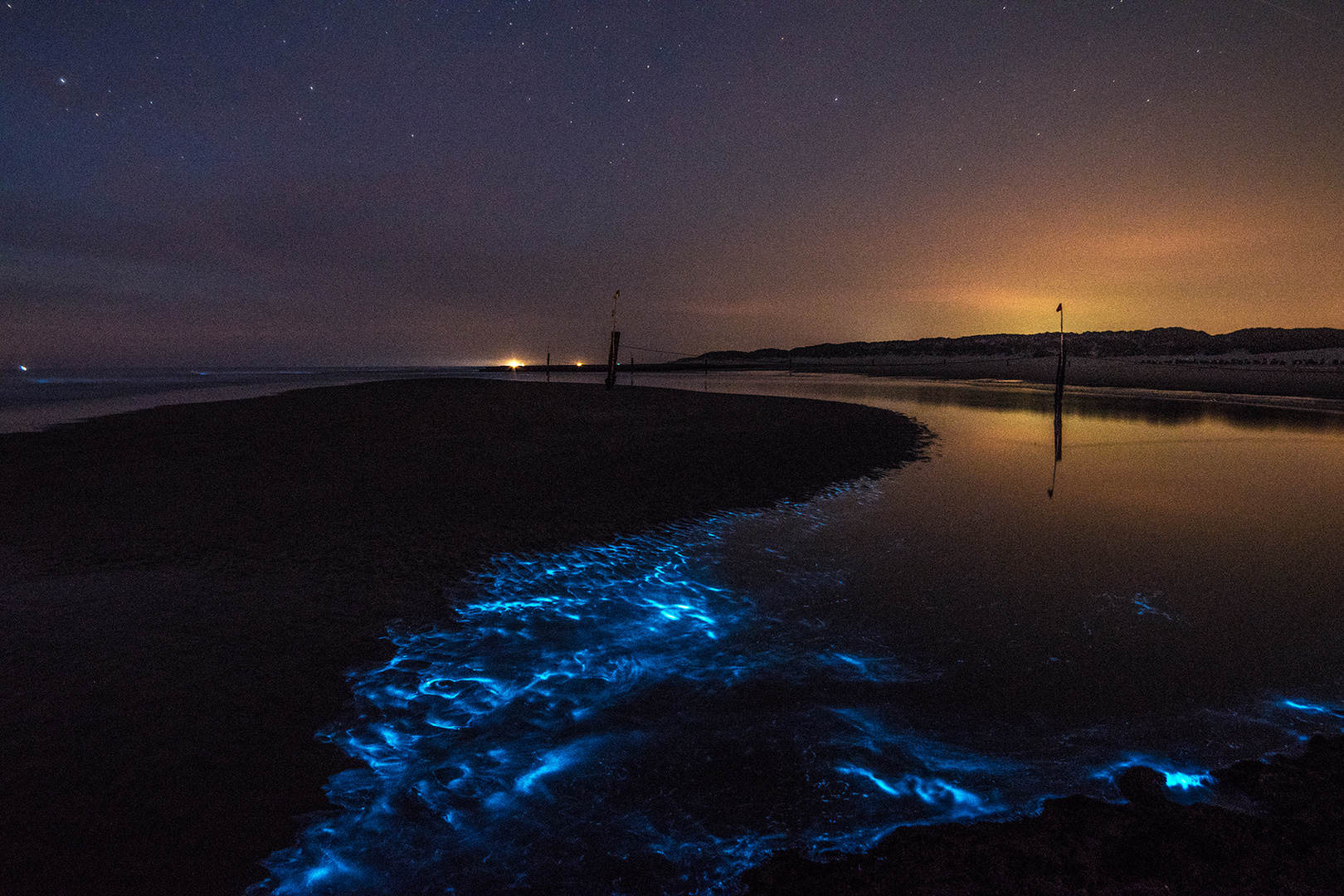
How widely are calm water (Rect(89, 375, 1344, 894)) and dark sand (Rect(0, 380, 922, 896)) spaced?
1.61ft

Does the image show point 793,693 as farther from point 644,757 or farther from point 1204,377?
point 1204,377

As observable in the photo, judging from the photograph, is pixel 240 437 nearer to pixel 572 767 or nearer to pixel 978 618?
pixel 572 767

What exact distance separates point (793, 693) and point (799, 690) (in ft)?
0.21

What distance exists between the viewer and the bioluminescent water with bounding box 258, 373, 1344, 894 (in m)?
3.25

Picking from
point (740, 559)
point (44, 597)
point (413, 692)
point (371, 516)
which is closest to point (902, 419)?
point (740, 559)

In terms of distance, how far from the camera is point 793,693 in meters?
4.66

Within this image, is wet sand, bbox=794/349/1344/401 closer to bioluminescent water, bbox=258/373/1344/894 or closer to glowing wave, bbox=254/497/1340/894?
bioluminescent water, bbox=258/373/1344/894

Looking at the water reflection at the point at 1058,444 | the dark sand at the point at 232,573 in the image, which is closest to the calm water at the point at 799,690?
the dark sand at the point at 232,573

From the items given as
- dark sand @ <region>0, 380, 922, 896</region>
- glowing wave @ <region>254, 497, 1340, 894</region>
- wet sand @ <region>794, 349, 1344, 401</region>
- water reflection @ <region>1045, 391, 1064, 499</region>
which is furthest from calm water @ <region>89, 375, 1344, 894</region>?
wet sand @ <region>794, 349, 1344, 401</region>

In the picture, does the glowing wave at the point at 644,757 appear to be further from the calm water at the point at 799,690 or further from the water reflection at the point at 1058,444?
the water reflection at the point at 1058,444

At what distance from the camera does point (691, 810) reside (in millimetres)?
3398

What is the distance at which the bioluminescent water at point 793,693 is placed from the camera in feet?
10.7

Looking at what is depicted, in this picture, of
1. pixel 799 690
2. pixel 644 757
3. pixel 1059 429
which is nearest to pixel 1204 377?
pixel 1059 429

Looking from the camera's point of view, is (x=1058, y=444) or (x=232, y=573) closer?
(x=232, y=573)
